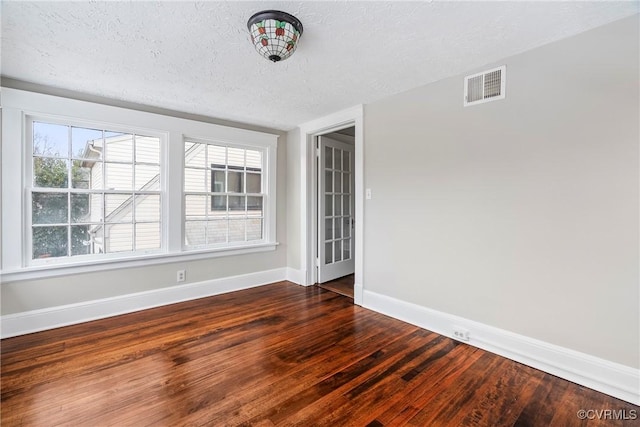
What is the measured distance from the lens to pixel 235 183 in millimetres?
3918

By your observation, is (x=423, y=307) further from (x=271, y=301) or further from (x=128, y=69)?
(x=128, y=69)

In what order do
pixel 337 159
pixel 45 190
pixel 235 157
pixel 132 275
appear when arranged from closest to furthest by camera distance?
pixel 45 190, pixel 132 275, pixel 235 157, pixel 337 159

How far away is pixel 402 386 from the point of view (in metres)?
1.84

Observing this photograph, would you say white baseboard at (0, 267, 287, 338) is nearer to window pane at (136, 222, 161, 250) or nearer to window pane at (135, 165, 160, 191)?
window pane at (136, 222, 161, 250)

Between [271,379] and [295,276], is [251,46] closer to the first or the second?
[271,379]

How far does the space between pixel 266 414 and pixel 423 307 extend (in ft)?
5.67

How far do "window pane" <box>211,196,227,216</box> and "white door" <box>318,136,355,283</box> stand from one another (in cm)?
130

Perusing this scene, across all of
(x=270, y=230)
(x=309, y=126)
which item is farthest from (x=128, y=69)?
(x=270, y=230)

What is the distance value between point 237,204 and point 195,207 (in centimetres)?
56

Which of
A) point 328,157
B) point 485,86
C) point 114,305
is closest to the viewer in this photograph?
point 485,86

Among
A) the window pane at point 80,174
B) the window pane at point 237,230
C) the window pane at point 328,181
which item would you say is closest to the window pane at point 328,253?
the window pane at point 328,181

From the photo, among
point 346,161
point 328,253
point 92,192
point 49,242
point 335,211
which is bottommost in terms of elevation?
point 328,253

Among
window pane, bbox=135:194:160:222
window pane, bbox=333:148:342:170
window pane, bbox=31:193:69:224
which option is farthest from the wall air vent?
window pane, bbox=31:193:69:224

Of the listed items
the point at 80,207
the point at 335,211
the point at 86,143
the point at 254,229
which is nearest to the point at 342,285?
the point at 335,211
